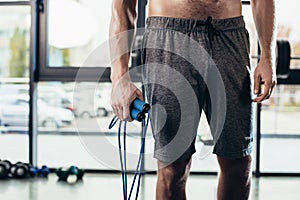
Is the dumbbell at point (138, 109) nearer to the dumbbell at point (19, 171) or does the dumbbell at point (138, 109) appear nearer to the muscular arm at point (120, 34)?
the muscular arm at point (120, 34)

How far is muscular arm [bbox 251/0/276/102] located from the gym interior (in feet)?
6.10

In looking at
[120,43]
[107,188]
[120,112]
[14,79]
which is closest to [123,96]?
[120,112]

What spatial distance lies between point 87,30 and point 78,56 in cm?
22

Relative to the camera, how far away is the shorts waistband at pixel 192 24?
1.23 metres

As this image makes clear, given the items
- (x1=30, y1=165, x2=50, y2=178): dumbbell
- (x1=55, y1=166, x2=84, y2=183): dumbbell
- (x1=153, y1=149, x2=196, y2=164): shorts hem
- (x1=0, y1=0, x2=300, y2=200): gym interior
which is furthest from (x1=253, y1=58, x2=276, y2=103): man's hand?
(x1=30, y1=165, x2=50, y2=178): dumbbell

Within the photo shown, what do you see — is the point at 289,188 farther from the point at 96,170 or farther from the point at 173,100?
the point at 173,100

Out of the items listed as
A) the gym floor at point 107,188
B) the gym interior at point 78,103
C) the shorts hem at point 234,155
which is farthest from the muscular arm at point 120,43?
the gym interior at point 78,103

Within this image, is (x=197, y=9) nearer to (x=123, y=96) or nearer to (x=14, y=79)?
(x=123, y=96)

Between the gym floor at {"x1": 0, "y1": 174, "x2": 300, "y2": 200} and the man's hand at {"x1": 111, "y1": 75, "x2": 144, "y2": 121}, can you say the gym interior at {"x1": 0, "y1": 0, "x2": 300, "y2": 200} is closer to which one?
the gym floor at {"x1": 0, "y1": 174, "x2": 300, "y2": 200}

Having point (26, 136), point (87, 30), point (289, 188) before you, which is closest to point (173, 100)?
point (289, 188)

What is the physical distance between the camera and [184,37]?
1.23 metres

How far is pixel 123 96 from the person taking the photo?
1159 mm

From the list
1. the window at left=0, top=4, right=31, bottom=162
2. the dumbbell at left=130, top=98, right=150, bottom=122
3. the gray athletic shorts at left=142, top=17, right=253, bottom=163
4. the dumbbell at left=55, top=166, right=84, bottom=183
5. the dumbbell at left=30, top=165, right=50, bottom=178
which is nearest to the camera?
the dumbbell at left=130, top=98, right=150, bottom=122

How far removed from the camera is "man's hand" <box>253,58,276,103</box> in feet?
4.11
